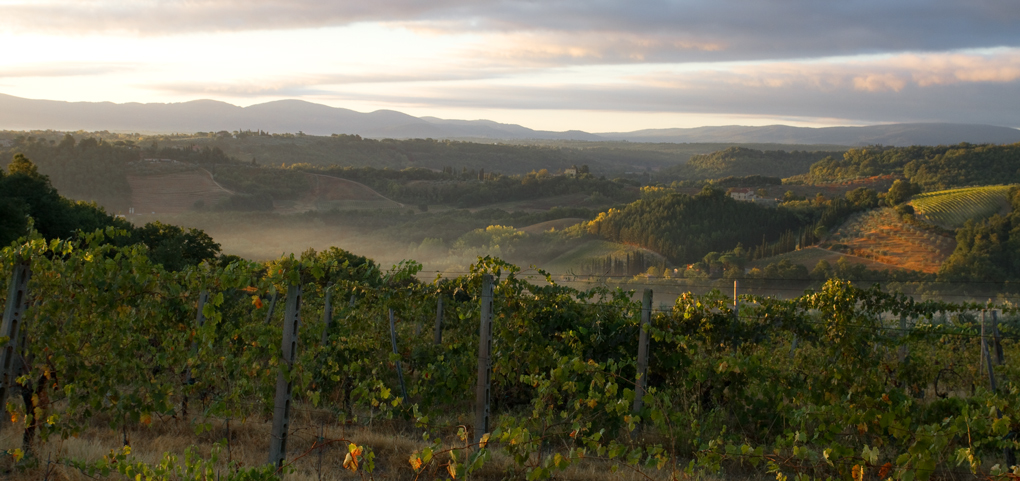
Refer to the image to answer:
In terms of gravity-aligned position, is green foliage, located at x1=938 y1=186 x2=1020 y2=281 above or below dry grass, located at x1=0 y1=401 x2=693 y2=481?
below

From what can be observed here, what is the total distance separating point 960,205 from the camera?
58500mm

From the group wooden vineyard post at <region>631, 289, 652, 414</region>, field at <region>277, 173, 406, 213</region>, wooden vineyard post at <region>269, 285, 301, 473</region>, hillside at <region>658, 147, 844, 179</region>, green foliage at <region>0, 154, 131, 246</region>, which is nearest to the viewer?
wooden vineyard post at <region>269, 285, 301, 473</region>

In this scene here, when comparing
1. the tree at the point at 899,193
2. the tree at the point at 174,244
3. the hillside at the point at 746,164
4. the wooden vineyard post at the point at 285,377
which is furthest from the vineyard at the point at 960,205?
the wooden vineyard post at the point at 285,377

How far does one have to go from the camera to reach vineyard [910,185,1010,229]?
184ft

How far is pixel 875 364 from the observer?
235 inches

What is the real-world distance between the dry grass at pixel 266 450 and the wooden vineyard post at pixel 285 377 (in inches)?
7.6

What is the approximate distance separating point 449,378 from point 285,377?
2439 mm

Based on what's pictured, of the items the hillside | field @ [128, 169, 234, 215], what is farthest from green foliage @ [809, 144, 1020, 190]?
field @ [128, 169, 234, 215]

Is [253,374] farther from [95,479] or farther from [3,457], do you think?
[3,457]

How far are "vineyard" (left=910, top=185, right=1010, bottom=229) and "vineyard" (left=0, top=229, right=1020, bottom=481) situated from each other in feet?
188

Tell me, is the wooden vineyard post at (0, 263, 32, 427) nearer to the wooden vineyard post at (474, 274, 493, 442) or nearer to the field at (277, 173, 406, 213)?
the wooden vineyard post at (474, 274, 493, 442)

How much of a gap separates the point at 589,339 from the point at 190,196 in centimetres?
7834

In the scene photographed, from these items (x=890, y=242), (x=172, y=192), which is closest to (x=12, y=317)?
(x=890, y=242)

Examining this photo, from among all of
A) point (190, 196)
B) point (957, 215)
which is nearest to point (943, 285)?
point (957, 215)
